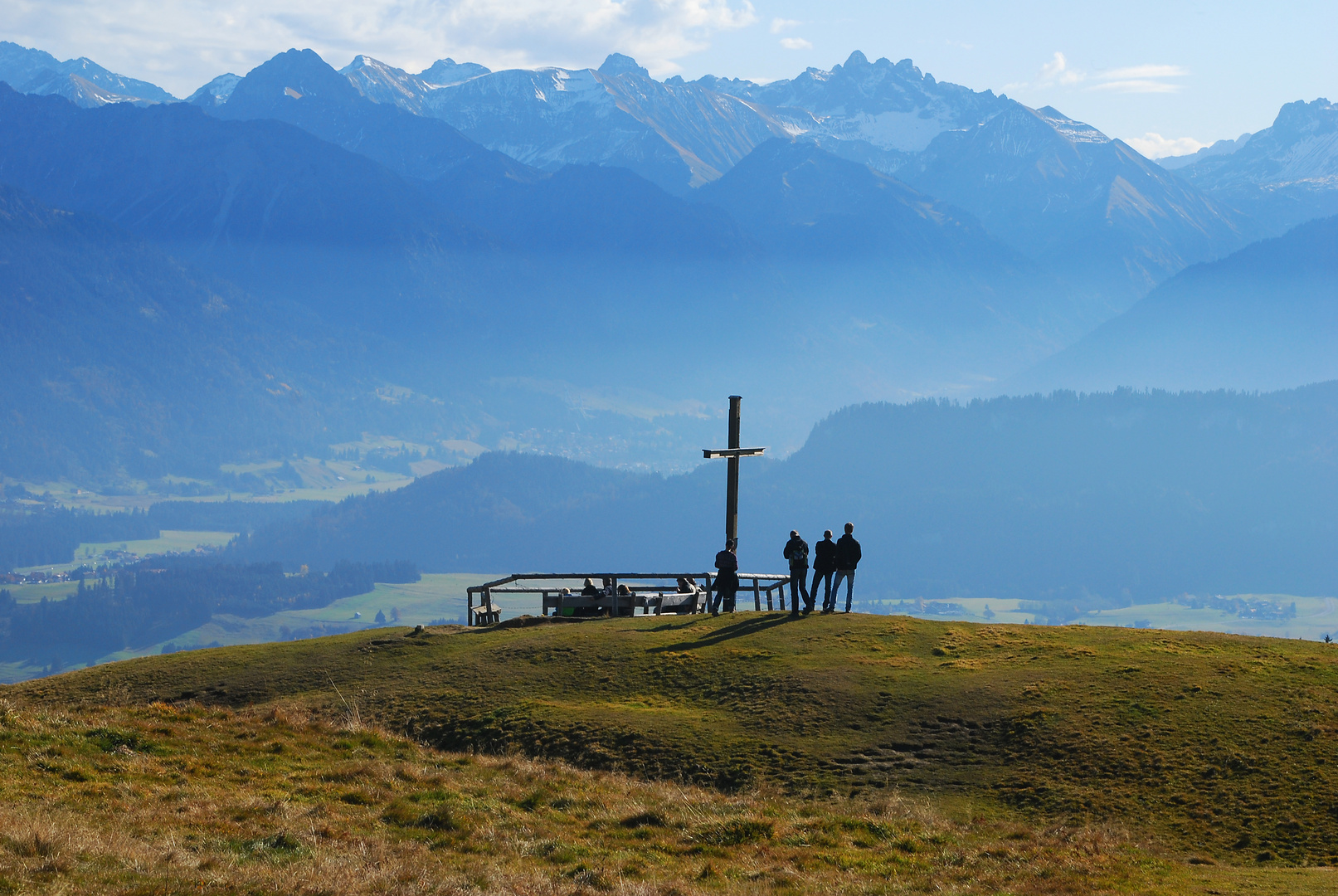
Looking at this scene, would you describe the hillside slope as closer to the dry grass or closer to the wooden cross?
the dry grass

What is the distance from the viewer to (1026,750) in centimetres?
2542

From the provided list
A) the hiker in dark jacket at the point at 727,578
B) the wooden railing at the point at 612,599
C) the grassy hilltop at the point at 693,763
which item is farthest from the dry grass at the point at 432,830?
the wooden railing at the point at 612,599

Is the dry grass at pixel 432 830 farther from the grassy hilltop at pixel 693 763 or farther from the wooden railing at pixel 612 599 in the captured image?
the wooden railing at pixel 612 599

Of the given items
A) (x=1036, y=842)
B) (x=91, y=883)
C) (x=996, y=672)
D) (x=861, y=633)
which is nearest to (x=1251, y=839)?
(x=1036, y=842)

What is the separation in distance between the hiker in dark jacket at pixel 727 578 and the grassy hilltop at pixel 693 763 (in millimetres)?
1320

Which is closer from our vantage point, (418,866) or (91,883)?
(91,883)

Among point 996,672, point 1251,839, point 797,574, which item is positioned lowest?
point 1251,839

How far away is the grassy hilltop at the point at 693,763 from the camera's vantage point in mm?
17750

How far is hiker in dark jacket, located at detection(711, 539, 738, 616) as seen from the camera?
124ft

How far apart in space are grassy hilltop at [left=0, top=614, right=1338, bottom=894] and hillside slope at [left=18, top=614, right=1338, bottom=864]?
0.10 m

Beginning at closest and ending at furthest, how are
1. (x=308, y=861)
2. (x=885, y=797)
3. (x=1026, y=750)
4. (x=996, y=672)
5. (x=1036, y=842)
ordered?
(x=308, y=861) < (x=1036, y=842) < (x=885, y=797) < (x=1026, y=750) < (x=996, y=672)

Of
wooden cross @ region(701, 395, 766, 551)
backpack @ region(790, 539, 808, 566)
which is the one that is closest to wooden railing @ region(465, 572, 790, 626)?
wooden cross @ region(701, 395, 766, 551)

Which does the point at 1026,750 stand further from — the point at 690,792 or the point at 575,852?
the point at 575,852

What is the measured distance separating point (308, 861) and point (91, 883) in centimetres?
303
